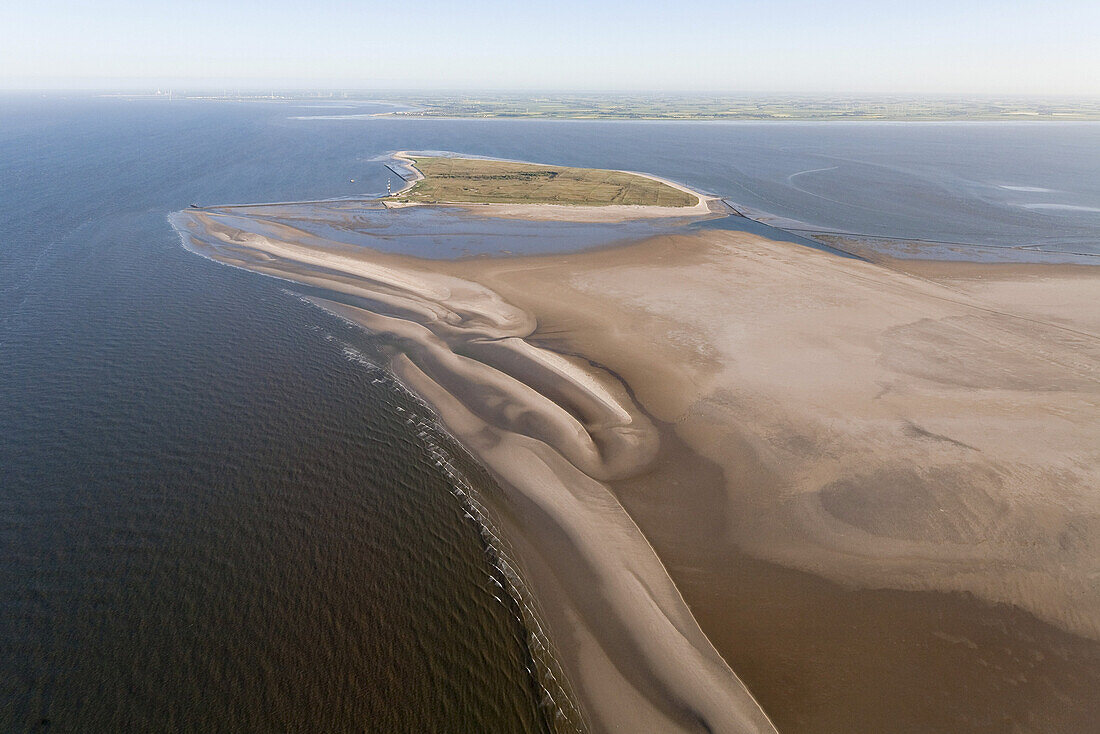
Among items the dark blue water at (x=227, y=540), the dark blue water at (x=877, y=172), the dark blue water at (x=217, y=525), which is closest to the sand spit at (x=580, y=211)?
the dark blue water at (x=877, y=172)

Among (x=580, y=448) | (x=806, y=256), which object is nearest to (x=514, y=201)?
(x=806, y=256)

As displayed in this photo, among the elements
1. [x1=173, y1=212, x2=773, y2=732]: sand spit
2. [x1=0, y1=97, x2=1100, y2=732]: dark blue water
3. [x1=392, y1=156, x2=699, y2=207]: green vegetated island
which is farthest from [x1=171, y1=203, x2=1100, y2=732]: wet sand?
[x1=392, y1=156, x2=699, y2=207]: green vegetated island

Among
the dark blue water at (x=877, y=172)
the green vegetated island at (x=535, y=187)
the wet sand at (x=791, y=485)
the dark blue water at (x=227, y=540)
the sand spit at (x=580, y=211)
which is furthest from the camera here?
the green vegetated island at (x=535, y=187)

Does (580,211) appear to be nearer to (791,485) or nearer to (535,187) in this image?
(535,187)

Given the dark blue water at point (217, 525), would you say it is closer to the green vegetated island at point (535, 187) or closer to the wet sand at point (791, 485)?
the wet sand at point (791, 485)

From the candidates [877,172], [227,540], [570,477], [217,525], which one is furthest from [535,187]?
[227,540]

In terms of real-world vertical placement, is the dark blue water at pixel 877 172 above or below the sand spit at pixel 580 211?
above

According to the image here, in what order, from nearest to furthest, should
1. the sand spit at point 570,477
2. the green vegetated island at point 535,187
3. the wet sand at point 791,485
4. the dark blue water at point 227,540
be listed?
the dark blue water at point 227,540, the sand spit at point 570,477, the wet sand at point 791,485, the green vegetated island at point 535,187

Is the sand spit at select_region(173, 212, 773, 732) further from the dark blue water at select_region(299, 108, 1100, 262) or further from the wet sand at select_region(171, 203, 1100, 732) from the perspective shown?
the dark blue water at select_region(299, 108, 1100, 262)
